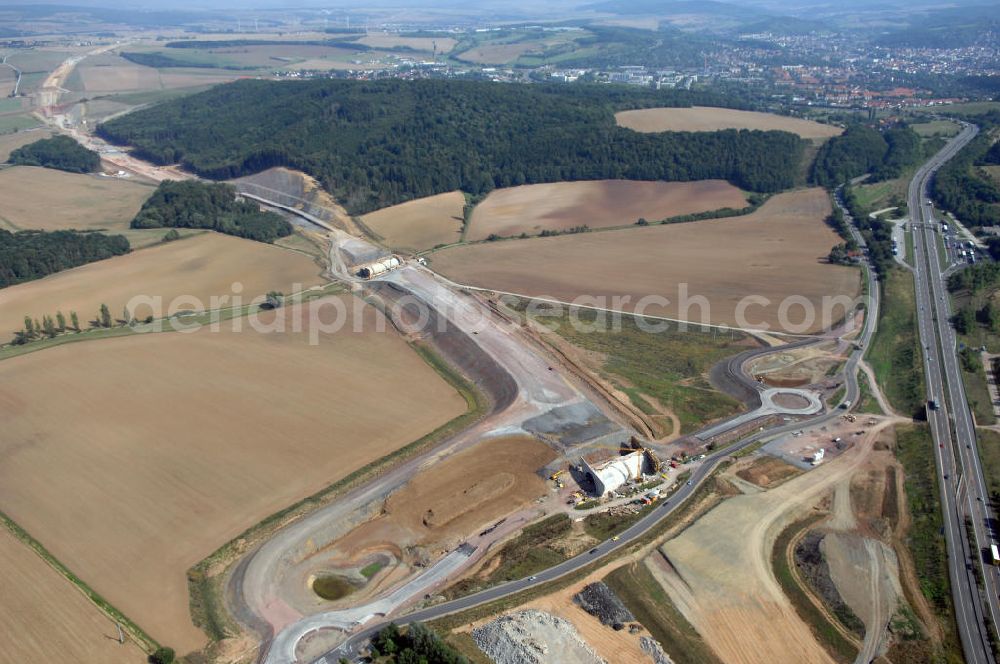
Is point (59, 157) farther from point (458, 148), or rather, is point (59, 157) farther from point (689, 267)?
point (689, 267)

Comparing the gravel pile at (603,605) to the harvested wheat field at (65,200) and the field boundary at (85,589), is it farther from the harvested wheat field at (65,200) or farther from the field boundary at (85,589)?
the harvested wheat field at (65,200)

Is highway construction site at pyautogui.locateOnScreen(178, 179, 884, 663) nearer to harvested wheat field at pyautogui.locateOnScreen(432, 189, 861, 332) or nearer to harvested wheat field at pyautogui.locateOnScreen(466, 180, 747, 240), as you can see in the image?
harvested wheat field at pyautogui.locateOnScreen(432, 189, 861, 332)

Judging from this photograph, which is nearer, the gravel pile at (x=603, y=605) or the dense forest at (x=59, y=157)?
the gravel pile at (x=603, y=605)

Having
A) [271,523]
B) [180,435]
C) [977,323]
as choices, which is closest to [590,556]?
[271,523]

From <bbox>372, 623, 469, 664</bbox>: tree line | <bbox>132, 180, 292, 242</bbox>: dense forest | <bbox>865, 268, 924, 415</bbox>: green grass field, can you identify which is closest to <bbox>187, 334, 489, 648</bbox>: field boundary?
<bbox>372, 623, 469, 664</bbox>: tree line

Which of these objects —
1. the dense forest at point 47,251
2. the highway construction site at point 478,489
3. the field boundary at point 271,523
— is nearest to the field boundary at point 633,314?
the highway construction site at point 478,489

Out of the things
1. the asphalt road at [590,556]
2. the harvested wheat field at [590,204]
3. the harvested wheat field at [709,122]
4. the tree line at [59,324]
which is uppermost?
the harvested wheat field at [709,122]

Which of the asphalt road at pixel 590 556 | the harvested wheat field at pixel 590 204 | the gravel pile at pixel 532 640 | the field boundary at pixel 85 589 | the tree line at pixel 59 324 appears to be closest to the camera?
the gravel pile at pixel 532 640

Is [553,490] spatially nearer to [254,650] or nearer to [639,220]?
[254,650]
